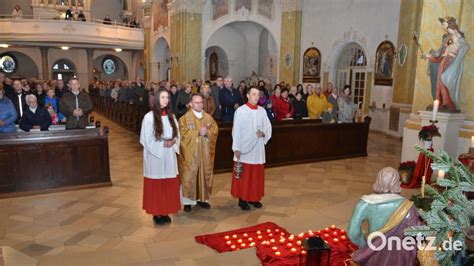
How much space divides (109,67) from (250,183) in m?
27.0

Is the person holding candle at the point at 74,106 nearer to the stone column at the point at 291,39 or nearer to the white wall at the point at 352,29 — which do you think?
the white wall at the point at 352,29

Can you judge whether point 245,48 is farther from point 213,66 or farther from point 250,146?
point 250,146

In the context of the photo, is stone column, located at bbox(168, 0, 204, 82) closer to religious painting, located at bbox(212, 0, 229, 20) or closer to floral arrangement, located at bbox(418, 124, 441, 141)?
religious painting, located at bbox(212, 0, 229, 20)

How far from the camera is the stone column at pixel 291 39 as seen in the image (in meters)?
16.7

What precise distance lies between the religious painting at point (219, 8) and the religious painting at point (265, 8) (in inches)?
59.5

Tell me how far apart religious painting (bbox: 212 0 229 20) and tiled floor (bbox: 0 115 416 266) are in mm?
11603

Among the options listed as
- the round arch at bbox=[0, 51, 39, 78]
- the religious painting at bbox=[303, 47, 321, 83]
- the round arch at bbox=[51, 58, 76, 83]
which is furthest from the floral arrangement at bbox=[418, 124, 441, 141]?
the round arch at bbox=[0, 51, 39, 78]

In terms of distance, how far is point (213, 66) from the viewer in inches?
878

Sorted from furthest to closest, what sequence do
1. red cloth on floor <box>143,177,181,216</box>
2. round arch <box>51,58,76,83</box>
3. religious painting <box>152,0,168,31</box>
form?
round arch <box>51,58,76,83</box> < religious painting <box>152,0,168,31</box> < red cloth on floor <box>143,177,181,216</box>

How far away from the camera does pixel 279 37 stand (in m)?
17.3

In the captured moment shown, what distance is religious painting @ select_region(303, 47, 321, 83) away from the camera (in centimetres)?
1628

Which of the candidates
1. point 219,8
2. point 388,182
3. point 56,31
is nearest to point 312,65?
point 219,8

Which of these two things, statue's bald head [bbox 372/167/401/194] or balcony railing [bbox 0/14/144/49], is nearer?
statue's bald head [bbox 372/167/401/194]

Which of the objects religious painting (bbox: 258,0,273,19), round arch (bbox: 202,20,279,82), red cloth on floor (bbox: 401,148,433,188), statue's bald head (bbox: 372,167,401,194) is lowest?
red cloth on floor (bbox: 401,148,433,188)
